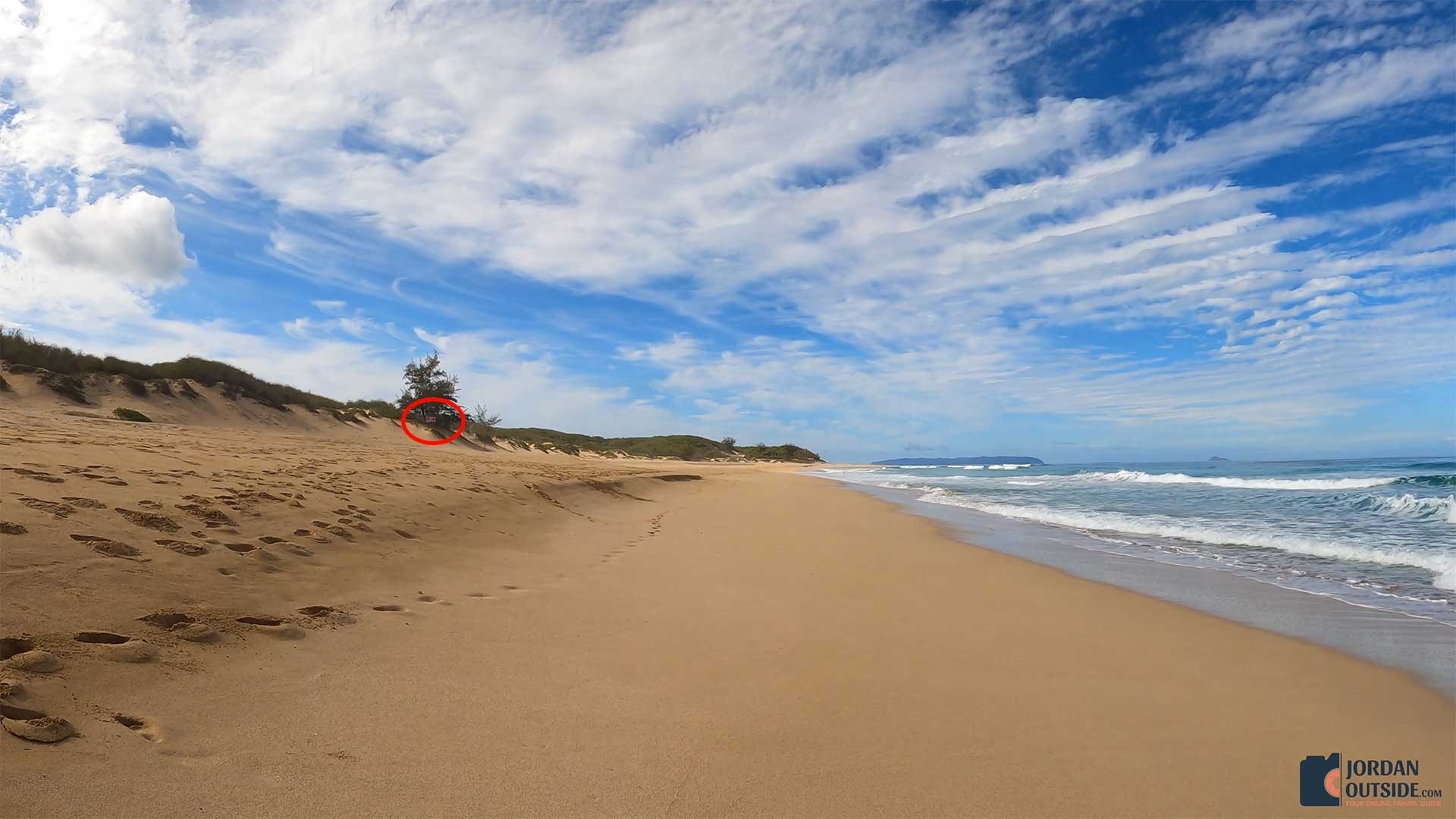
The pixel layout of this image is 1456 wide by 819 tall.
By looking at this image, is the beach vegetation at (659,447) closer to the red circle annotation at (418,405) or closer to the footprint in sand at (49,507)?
the red circle annotation at (418,405)

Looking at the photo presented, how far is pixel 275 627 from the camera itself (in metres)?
3.75


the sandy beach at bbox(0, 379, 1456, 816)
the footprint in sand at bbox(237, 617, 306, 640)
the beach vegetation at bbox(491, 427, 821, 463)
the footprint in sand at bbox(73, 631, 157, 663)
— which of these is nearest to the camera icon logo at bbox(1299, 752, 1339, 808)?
the sandy beach at bbox(0, 379, 1456, 816)

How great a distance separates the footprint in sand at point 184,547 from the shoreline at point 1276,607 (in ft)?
26.3

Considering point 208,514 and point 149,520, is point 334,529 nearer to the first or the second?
point 208,514

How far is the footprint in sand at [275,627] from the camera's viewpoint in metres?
3.68

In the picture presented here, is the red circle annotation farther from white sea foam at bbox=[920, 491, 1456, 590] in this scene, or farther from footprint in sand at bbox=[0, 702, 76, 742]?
footprint in sand at bbox=[0, 702, 76, 742]

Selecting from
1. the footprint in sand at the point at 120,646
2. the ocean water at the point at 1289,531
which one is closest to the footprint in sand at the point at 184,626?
the footprint in sand at the point at 120,646

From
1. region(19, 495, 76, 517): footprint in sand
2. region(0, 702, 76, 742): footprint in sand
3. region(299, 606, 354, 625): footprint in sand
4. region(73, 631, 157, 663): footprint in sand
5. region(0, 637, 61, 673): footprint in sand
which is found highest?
region(19, 495, 76, 517): footprint in sand

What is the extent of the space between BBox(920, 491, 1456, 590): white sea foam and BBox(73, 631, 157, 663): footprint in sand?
11008 mm

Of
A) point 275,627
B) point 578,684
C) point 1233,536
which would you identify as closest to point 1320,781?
point 578,684

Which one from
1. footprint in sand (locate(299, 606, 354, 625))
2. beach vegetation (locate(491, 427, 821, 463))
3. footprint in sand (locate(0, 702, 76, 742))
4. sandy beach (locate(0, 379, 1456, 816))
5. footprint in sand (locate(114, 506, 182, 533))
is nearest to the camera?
footprint in sand (locate(0, 702, 76, 742))

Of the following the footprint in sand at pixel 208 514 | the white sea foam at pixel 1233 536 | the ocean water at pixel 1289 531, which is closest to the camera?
the footprint in sand at pixel 208 514

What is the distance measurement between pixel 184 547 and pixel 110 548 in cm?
42

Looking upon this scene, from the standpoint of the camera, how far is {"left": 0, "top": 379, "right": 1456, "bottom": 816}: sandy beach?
98.1 inches
